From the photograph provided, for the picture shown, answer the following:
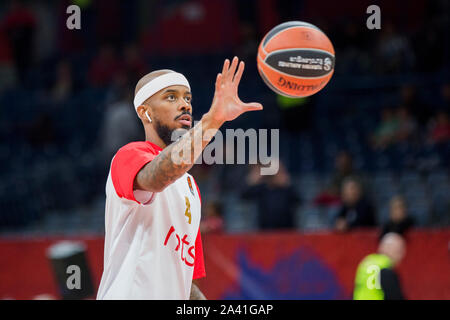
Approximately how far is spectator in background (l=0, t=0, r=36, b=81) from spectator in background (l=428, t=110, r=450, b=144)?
10.1m

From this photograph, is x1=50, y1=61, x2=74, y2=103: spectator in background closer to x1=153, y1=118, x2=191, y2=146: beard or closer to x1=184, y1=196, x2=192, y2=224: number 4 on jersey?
x1=153, y1=118, x2=191, y2=146: beard

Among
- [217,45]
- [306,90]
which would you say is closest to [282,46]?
[306,90]

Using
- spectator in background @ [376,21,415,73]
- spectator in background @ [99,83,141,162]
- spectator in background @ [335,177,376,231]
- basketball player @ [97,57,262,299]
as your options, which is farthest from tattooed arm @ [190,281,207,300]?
spectator in background @ [376,21,415,73]

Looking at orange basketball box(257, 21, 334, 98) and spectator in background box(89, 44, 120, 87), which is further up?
spectator in background box(89, 44, 120, 87)

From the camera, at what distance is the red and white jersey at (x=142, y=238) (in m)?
3.73

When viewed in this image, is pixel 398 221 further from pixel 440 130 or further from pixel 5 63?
pixel 5 63

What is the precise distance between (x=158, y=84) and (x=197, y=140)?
827 millimetres

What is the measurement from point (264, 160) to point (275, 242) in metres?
1.67

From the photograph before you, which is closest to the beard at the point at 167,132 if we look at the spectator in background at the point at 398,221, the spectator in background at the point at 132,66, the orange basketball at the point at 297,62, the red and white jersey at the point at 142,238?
the red and white jersey at the point at 142,238

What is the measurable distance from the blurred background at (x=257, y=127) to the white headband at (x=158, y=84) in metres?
2.75

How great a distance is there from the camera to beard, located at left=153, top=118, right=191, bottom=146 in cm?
405

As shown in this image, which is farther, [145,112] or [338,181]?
[338,181]

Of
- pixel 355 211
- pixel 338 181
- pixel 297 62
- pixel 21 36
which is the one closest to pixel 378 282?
pixel 355 211

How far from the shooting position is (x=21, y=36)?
17.3m
